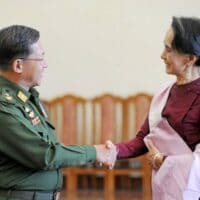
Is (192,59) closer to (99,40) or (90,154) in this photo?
(90,154)

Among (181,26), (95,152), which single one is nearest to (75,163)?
(95,152)

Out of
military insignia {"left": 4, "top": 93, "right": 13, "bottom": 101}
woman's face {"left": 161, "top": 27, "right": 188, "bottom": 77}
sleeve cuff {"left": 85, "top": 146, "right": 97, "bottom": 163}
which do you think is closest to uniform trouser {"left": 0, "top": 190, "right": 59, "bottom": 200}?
sleeve cuff {"left": 85, "top": 146, "right": 97, "bottom": 163}

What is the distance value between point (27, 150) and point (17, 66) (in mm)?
373

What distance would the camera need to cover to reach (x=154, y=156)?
223 centimetres

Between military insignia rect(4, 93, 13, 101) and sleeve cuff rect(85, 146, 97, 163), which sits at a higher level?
military insignia rect(4, 93, 13, 101)

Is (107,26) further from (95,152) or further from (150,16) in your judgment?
(95,152)

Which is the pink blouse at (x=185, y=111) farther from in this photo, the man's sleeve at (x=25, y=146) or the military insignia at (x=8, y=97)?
the military insignia at (x=8, y=97)

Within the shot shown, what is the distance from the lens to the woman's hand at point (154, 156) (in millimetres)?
2203

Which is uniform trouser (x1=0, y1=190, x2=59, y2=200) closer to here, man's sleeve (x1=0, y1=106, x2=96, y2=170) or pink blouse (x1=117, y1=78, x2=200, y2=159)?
man's sleeve (x1=0, y1=106, x2=96, y2=170)

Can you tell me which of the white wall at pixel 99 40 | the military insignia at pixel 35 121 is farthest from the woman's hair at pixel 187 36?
the white wall at pixel 99 40

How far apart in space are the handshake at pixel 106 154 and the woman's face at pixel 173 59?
48 centimetres

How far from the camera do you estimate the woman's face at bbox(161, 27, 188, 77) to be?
218 centimetres

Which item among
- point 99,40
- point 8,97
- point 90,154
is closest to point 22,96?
point 8,97

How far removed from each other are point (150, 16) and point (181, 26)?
3600mm
